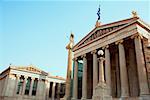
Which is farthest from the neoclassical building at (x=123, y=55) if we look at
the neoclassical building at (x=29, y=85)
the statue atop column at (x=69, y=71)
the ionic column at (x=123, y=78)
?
A: the neoclassical building at (x=29, y=85)

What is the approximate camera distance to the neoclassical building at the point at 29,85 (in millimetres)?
44469

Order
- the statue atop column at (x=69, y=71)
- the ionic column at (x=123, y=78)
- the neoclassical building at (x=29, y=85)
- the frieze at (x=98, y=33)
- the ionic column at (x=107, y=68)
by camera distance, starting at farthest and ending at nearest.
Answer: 1. the neoclassical building at (x=29, y=85)
2. the statue atop column at (x=69, y=71)
3. the frieze at (x=98, y=33)
4. the ionic column at (x=107, y=68)
5. the ionic column at (x=123, y=78)

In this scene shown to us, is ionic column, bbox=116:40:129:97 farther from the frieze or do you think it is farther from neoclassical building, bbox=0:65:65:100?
neoclassical building, bbox=0:65:65:100

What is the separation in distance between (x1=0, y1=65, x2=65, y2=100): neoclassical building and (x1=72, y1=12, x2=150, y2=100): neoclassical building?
19.9m

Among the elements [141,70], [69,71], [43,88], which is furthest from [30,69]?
[141,70]

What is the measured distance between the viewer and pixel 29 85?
47062 millimetres

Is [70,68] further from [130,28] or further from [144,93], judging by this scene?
[144,93]

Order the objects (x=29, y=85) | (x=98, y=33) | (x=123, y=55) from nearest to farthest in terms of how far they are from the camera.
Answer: (x=123, y=55) → (x=98, y=33) → (x=29, y=85)

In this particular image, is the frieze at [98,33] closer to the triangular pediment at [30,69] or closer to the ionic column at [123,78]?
→ the ionic column at [123,78]

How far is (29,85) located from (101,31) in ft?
92.7

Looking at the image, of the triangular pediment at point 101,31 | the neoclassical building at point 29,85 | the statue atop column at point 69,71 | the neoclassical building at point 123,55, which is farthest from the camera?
the neoclassical building at point 29,85

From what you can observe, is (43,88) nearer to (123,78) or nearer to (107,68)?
(107,68)

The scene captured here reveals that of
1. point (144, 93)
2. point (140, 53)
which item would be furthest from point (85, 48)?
point (144, 93)

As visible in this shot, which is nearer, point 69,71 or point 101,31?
point 101,31
